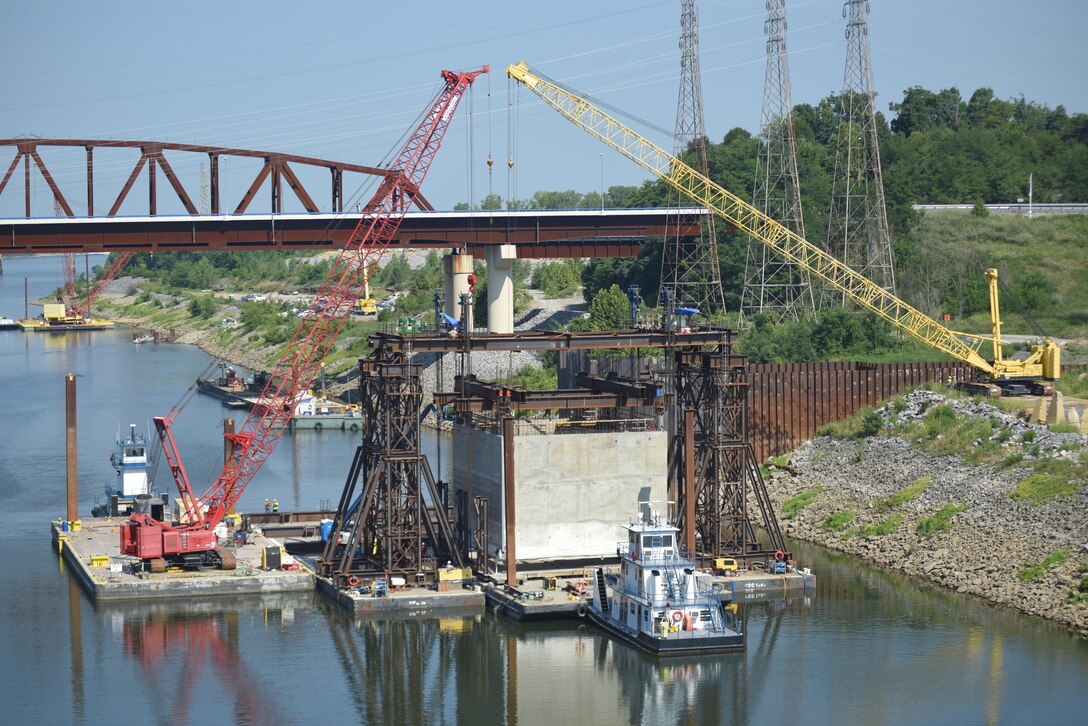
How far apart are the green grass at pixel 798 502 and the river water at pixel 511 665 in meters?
7.37

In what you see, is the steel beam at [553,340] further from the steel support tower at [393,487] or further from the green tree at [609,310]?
the green tree at [609,310]

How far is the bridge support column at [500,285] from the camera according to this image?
114562mm

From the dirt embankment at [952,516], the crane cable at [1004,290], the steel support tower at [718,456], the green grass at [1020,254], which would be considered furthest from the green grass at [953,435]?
the crane cable at [1004,290]

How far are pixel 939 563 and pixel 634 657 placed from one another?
15.4 metres

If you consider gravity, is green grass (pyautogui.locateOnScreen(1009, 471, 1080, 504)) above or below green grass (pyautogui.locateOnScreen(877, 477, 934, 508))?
above

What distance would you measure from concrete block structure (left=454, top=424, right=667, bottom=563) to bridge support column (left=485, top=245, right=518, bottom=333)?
5442 cm

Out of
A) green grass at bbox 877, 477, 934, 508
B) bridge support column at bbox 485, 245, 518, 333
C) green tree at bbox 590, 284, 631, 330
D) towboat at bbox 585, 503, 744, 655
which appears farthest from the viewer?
green tree at bbox 590, 284, 631, 330

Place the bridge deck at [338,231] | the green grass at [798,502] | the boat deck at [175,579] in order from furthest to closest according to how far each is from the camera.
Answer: the bridge deck at [338,231] < the green grass at [798,502] < the boat deck at [175,579]

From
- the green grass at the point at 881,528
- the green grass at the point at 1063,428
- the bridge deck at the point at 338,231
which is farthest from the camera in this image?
the bridge deck at the point at 338,231

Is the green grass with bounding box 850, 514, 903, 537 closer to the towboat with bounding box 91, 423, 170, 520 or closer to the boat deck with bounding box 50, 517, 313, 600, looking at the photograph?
the boat deck with bounding box 50, 517, 313, 600

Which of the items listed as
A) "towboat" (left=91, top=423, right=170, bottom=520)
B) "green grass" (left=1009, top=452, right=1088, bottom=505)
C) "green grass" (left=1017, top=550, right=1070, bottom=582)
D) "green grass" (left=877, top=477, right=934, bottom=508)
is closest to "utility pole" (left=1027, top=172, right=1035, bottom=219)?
"green grass" (left=877, top=477, right=934, bottom=508)

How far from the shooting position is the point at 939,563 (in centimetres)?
6131

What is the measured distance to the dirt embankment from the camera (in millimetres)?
56844

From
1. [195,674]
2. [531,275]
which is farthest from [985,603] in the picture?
[531,275]
